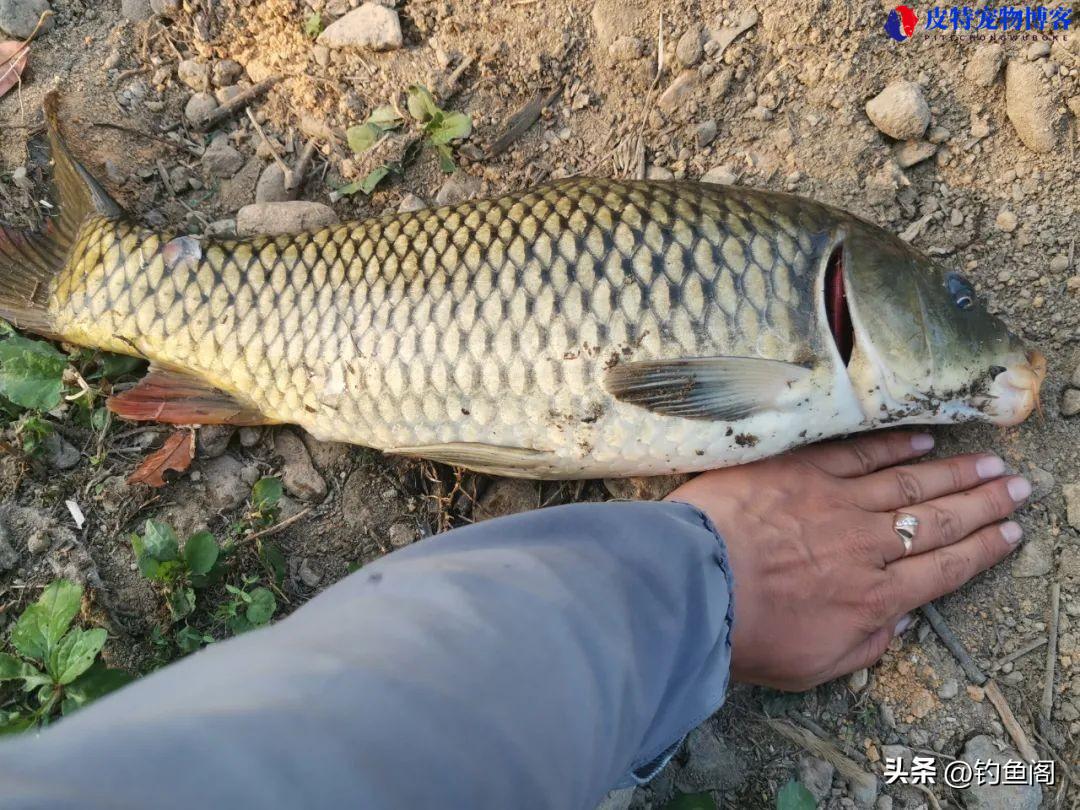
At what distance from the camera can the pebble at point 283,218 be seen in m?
2.56

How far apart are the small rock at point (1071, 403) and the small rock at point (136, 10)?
133 inches

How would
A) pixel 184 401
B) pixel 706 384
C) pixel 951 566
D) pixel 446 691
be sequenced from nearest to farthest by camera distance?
pixel 446 691, pixel 706 384, pixel 951 566, pixel 184 401

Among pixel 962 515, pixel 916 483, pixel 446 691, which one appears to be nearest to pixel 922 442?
pixel 916 483

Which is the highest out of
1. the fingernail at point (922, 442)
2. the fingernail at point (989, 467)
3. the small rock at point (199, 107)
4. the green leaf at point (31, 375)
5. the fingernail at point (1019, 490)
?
the small rock at point (199, 107)

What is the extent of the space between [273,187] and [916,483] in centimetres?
236

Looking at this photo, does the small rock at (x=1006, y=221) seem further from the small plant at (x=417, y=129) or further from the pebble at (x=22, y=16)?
the pebble at (x=22, y=16)

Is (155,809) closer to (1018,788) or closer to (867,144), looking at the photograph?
(1018,788)

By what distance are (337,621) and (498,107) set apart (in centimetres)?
203

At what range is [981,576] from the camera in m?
2.23

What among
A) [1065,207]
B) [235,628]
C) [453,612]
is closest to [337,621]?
[453,612]

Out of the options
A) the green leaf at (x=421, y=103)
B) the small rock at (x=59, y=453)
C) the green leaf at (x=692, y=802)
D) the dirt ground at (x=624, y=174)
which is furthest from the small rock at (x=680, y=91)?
the small rock at (x=59, y=453)

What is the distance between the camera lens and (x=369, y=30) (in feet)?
8.73

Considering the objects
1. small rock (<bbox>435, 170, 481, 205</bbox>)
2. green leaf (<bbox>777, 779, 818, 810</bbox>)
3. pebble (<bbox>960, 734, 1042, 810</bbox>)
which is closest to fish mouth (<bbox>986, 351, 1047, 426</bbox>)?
pebble (<bbox>960, 734, 1042, 810</bbox>)

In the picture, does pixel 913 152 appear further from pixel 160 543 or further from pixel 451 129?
pixel 160 543
